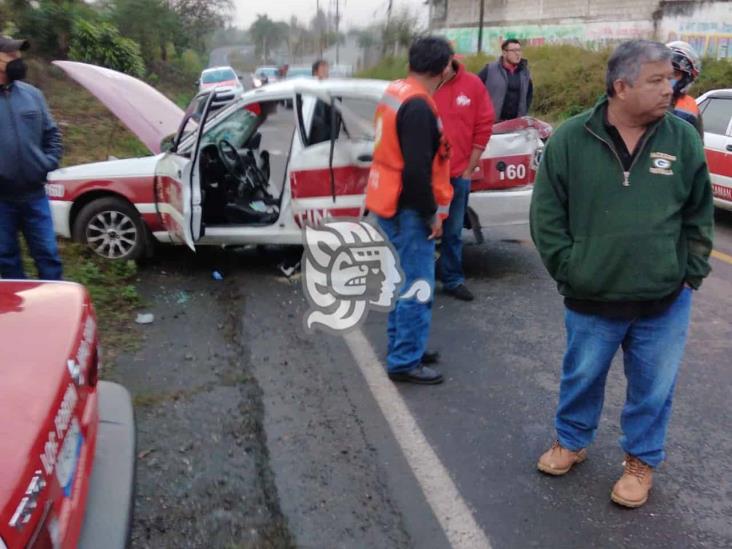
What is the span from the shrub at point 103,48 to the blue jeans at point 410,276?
60.6ft

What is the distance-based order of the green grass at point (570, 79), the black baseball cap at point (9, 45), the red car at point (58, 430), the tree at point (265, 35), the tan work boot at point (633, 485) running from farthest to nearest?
the tree at point (265, 35) → the green grass at point (570, 79) → the black baseball cap at point (9, 45) → the tan work boot at point (633, 485) → the red car at point (58, 430)

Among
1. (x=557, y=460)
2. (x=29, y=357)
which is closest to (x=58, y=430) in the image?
(x=29, y=357)

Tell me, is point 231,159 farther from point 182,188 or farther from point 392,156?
point 392,156

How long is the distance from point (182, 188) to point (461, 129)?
7.50 feet

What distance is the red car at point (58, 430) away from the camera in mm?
1621

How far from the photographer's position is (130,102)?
654cm

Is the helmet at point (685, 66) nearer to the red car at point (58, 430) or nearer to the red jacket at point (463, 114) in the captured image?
the red jacket at point (463, 114)

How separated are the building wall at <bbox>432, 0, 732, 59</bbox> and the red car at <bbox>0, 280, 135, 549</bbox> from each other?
52.9 ft

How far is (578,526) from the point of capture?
290 centimetres

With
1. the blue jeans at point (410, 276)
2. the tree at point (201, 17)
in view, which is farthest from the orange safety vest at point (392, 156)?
the tree at point (201, 17)

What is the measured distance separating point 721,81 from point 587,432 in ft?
56.8

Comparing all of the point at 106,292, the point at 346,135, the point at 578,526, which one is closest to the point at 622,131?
the point at 578,526

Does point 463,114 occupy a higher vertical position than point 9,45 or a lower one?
lower

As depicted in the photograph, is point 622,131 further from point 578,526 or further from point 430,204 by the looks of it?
point 578,526
